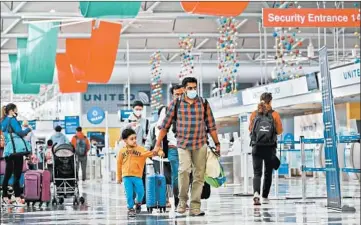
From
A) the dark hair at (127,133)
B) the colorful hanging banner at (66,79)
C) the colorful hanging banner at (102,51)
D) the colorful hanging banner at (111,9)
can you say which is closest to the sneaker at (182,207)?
the dark hair at (127,133)

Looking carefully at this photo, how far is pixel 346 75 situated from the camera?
631 inches

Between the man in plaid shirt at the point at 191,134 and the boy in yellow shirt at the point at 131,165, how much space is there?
0.64m

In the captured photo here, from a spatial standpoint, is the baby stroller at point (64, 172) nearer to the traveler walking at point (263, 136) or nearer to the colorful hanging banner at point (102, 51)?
the traveler walking at point (263, 136)

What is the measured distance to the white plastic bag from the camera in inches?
305

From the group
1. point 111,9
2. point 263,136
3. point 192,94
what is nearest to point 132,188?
point 192,94

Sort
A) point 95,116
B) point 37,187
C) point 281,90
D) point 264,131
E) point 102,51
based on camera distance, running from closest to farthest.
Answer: point 264,131
point 37,187
point 102,51
point 281,90
point 95,116

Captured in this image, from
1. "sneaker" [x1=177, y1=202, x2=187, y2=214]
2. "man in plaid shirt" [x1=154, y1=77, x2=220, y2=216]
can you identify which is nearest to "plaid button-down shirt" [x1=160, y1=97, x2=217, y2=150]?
"man in plaid shirt" [x1=154, y1=77, x2=220, y2=216]

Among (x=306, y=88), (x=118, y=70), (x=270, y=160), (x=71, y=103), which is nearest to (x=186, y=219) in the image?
(x=270, y=160)

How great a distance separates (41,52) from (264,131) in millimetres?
8933

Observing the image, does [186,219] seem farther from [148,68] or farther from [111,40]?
[148,68]

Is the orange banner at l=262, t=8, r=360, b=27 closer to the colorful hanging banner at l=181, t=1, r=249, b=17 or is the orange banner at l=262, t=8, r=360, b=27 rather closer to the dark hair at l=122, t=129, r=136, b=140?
the colorful hanging banner at l=181, t=1, r=249, b=17

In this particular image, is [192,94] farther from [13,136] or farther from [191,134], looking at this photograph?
[13,136]

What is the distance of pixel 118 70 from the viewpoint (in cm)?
3316

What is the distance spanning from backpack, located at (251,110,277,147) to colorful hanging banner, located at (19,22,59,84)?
854cm
